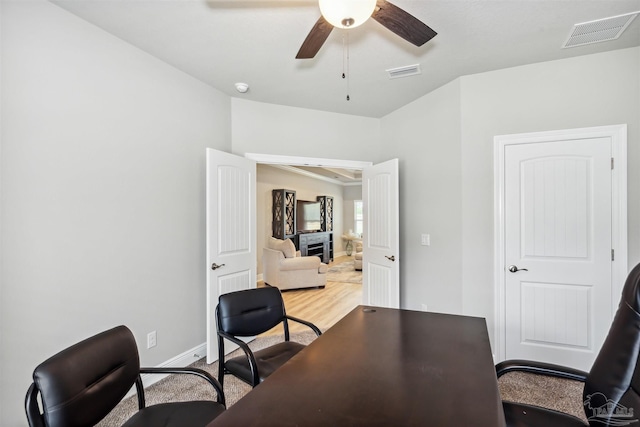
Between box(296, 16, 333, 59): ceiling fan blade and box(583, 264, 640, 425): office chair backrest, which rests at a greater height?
box(296, 16, 333, 59): ceiling fan blade

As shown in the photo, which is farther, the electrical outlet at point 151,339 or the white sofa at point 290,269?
the white sofa at point 290,269

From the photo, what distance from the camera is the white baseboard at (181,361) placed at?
249 centimetres

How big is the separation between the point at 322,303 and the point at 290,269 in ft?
3.30

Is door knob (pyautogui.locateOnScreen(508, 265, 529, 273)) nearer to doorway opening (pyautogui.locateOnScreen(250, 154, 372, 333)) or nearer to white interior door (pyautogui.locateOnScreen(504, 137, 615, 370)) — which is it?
white interior door (pyautogui.locateOnScreen(504, 137, 615, 370))

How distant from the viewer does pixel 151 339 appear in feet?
8.36

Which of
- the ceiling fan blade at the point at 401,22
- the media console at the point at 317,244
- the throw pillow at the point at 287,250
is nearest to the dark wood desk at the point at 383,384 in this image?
the ceiling fan blade at the point at 401,22

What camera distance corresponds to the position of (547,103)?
2.70 metres

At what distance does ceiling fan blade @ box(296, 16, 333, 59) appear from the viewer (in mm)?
1589

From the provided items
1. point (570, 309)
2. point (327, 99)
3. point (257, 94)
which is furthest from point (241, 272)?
point (570, 309)

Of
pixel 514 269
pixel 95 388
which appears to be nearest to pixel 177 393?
pixel 95 388

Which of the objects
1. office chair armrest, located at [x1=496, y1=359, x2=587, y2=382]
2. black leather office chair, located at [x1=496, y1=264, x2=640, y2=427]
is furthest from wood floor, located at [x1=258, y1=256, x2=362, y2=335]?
black leather office chair, located at [x1=496, y1=264, x2=640, y2=427]

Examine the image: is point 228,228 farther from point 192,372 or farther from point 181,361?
point 192,372

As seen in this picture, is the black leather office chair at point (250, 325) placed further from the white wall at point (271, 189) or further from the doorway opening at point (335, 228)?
the white wall at point (271, 189)

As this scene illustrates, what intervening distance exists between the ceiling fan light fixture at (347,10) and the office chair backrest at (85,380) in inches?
68.2
